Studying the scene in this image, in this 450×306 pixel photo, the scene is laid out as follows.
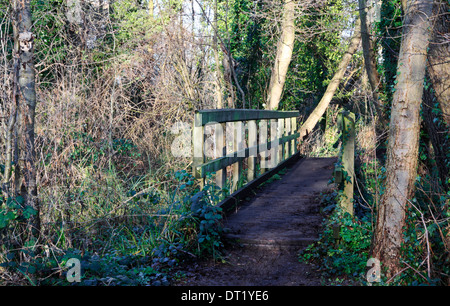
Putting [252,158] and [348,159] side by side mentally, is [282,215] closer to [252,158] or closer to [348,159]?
[348,159]

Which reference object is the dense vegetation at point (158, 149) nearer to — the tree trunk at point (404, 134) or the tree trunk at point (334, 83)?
the tree trunk at point (404, 134)

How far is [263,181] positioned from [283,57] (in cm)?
692

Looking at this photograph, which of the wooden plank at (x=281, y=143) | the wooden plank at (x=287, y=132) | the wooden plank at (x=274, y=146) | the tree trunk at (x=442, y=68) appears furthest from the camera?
the wooden plank at (x=287, y=132)

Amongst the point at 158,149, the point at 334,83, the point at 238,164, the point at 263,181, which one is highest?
the point at 334,83

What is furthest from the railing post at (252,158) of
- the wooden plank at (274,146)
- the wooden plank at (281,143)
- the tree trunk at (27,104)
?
the tree trunk at (27,104)

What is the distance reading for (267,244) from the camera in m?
5.45

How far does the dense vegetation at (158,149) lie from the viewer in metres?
4.57

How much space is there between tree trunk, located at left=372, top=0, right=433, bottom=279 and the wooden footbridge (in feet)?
3.38

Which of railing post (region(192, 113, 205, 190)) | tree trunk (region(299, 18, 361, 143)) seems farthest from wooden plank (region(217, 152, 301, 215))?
tree trunk (region(299, 18, 361, 143))

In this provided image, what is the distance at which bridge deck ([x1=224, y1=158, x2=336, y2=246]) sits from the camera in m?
5.55

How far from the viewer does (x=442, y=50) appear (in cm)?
655

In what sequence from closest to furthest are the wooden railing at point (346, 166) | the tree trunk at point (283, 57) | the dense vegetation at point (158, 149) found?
the dense vegetation at point (158, 149) < the wooden railing at point (346, 166) < the tree trunk at point (283, 57)

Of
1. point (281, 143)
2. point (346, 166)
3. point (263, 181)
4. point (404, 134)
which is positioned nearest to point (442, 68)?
point (346, 166)

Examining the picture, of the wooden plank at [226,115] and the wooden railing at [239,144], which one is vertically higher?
the wooden plank at [226,115]
